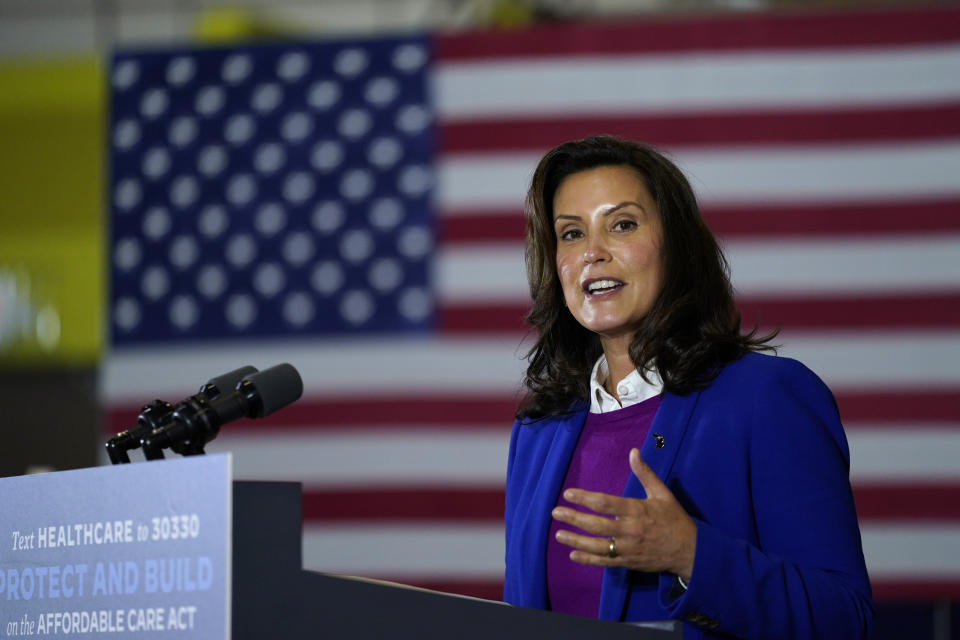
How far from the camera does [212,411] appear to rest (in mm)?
1106

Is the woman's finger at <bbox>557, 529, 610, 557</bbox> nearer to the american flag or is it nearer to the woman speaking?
the woman speaking

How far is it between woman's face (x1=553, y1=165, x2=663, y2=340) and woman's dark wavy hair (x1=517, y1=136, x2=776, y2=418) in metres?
0.02

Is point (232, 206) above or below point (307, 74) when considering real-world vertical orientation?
below

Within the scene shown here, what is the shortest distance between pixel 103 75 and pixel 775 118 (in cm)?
305

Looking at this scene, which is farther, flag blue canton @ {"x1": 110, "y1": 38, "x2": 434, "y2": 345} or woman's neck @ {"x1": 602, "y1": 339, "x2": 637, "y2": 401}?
flag blue canton @ {"x1": 110, "y1": 38, "x2": 434, "y2": 345}

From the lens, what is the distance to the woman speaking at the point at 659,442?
1.26m

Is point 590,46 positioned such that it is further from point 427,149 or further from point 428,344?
point 428,344

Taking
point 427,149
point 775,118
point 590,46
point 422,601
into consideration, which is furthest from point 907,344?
point 422,601

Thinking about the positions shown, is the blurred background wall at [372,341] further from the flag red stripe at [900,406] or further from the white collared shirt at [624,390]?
the white collared shirt at [624,390]

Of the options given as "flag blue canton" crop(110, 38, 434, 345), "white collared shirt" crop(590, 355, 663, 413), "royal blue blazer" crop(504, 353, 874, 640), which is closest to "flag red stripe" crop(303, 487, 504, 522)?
"flag blue canton" crop(110, 38, 434, 345)

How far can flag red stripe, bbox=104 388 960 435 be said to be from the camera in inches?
141

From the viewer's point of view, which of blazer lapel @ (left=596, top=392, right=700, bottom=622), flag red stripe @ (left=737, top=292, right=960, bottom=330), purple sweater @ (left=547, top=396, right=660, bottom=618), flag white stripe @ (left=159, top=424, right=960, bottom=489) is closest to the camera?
blazer lapel @ (left=596, top=392, right=700, bottom=622)

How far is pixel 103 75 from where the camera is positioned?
492 centimetres

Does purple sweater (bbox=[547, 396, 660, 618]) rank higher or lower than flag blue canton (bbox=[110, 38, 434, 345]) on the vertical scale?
lower
